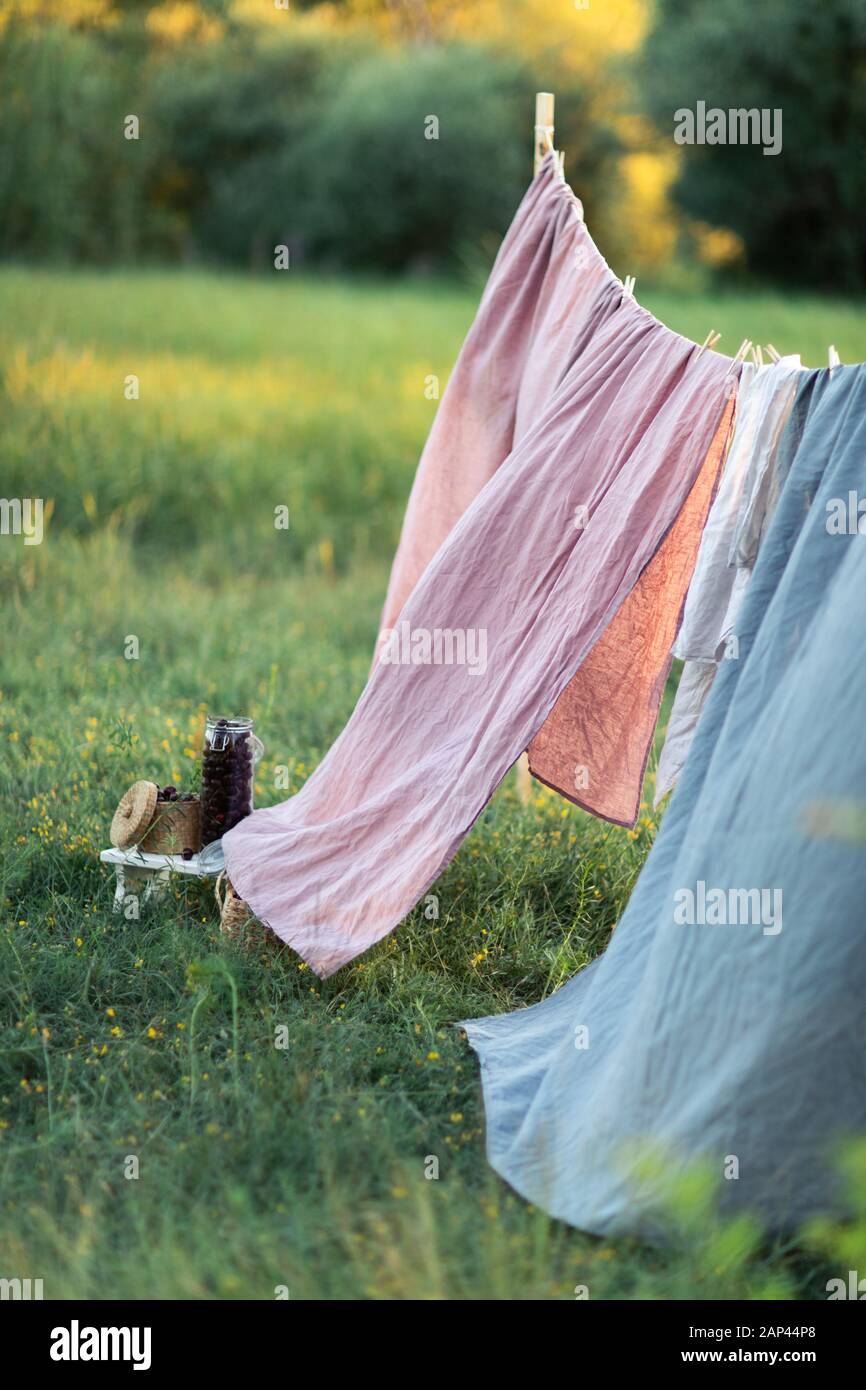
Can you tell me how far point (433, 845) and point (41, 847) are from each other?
1.44 m

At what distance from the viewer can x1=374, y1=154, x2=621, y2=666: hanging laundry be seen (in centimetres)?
374

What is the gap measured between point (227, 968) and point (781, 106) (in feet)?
60.8

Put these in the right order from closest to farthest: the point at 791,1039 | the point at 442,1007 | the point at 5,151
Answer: the point at 791,1039, the point at 442,1007, the point at 5,151

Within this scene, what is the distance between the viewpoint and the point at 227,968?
3447mm

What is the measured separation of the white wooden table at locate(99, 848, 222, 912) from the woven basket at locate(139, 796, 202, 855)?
0.03 metres

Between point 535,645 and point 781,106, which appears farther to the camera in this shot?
point 781,106

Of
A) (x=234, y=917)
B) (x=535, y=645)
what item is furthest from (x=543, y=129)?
(x=234, y=917)

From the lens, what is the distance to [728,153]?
63.6ft

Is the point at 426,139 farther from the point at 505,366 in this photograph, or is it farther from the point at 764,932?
the point at 764,932

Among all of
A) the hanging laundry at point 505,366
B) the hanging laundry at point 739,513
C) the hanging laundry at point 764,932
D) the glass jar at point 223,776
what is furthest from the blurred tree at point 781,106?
the hanging laundry at point 764,932

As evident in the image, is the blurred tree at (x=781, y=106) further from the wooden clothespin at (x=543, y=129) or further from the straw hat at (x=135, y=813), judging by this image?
the straw hat at (x=135, y=813)

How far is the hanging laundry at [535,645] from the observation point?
3.12 meters

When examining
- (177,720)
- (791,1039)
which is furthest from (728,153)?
(791,1039)

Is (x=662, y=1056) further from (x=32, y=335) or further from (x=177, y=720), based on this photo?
(x=32, y=335)
